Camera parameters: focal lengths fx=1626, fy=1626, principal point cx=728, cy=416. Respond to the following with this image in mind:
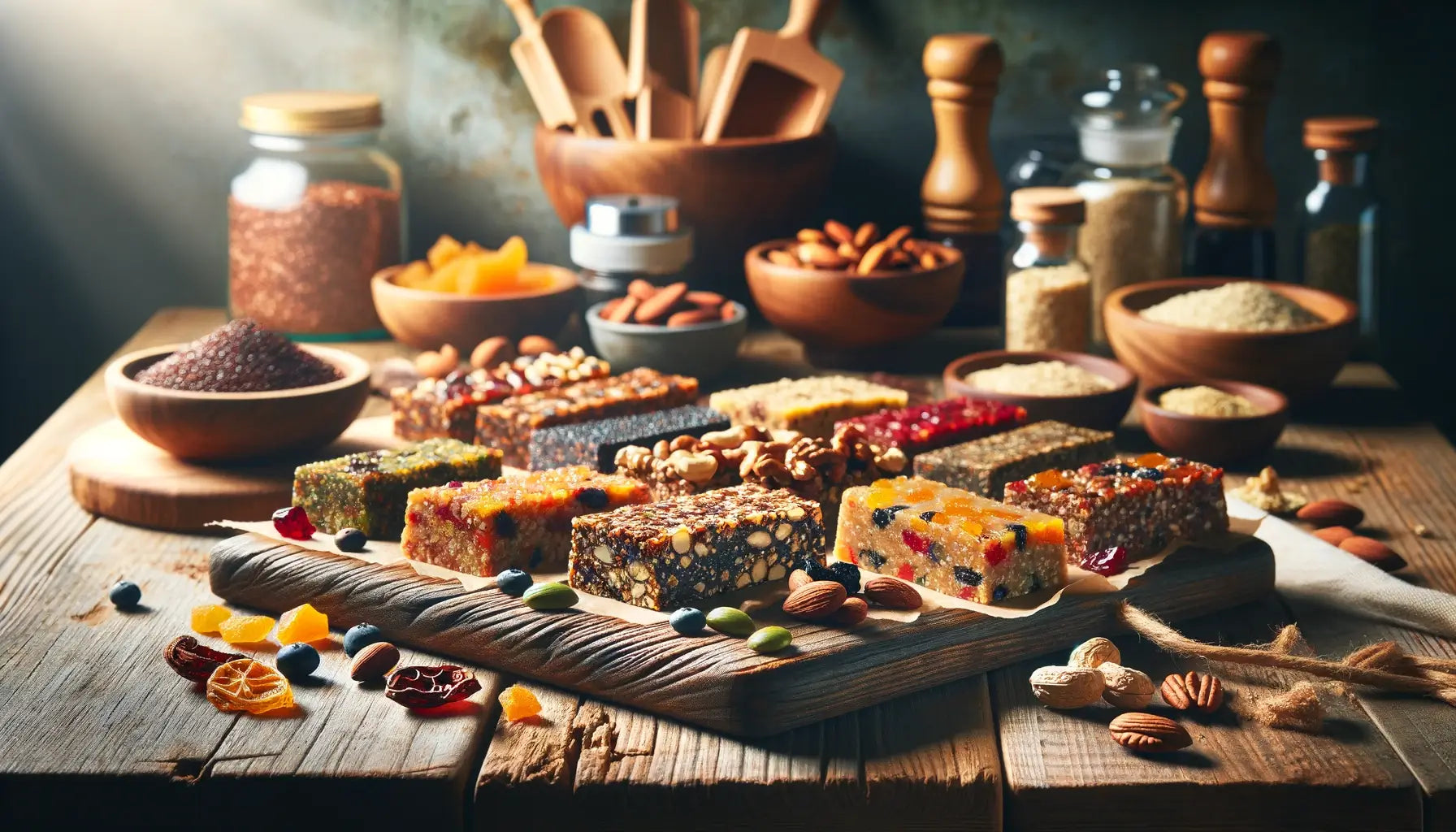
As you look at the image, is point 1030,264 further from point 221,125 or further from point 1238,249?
point 221,125

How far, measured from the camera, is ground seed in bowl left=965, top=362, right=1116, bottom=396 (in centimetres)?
205

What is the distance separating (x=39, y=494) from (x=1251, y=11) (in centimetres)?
202

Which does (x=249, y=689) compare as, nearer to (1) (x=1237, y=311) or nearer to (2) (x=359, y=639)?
(2) (x=359, y=639)

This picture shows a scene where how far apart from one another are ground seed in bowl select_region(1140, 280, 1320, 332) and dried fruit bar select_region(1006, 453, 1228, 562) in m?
0.59

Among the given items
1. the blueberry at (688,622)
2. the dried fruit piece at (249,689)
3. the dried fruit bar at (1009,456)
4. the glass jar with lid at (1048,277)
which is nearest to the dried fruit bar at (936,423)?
the dried fruit bar at (1009,456)

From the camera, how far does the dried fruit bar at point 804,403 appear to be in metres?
1.99

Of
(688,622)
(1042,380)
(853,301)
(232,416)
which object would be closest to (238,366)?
(232,416)

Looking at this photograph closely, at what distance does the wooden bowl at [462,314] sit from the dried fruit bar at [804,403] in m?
0.46

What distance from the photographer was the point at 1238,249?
2537 millimetres

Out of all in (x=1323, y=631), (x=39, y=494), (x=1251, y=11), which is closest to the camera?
(x=1323, y=631)

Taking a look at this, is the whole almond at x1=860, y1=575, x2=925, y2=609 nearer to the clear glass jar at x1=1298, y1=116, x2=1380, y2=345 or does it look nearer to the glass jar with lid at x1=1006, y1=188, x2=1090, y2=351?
the glass jar with lid at x1=1006, y1=188, x2=1090, y2=351

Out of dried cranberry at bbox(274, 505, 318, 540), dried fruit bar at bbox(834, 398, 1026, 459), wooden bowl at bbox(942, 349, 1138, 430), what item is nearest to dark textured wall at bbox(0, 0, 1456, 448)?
wooden bowl at bbox(942, 349, 1138, 430)

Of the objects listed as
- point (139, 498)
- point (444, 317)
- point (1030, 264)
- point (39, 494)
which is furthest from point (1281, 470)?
point (39, 494)

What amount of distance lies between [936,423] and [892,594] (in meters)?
0.52
